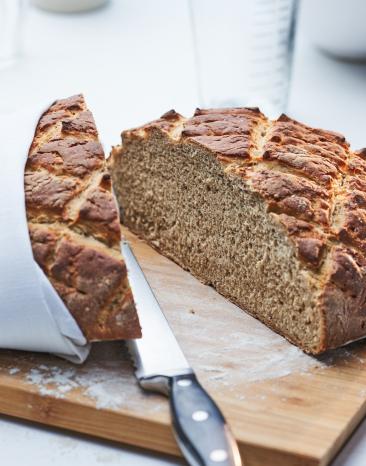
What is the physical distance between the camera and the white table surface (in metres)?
4.11

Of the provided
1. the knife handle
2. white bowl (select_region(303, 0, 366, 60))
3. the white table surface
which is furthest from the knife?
white bowl (select_region(303, 0, 366, 60))

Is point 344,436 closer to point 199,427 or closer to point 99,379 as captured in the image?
point 199,427

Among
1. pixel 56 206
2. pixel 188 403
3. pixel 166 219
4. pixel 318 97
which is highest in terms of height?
pixel 56 206

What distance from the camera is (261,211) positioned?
259 centimetres

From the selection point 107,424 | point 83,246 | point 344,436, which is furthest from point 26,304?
point 344,436

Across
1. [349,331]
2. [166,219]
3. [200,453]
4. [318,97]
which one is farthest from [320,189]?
[318,97]

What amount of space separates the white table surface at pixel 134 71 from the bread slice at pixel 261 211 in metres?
0.77

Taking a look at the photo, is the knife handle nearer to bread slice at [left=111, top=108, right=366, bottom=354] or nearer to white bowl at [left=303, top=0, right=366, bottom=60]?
bread slice at [left=111, top=108, right=366, bottom=354]

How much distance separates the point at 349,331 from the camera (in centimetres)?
247

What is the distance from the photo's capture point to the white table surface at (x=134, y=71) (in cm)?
411

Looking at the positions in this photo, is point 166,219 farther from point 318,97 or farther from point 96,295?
point 318,97

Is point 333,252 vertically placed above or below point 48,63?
above

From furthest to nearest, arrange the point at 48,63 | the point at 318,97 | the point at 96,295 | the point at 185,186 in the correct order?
the point at 48,63 → the point at 318,97 → the point at 185,186 → the point at 96,295

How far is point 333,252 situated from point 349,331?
23cm
